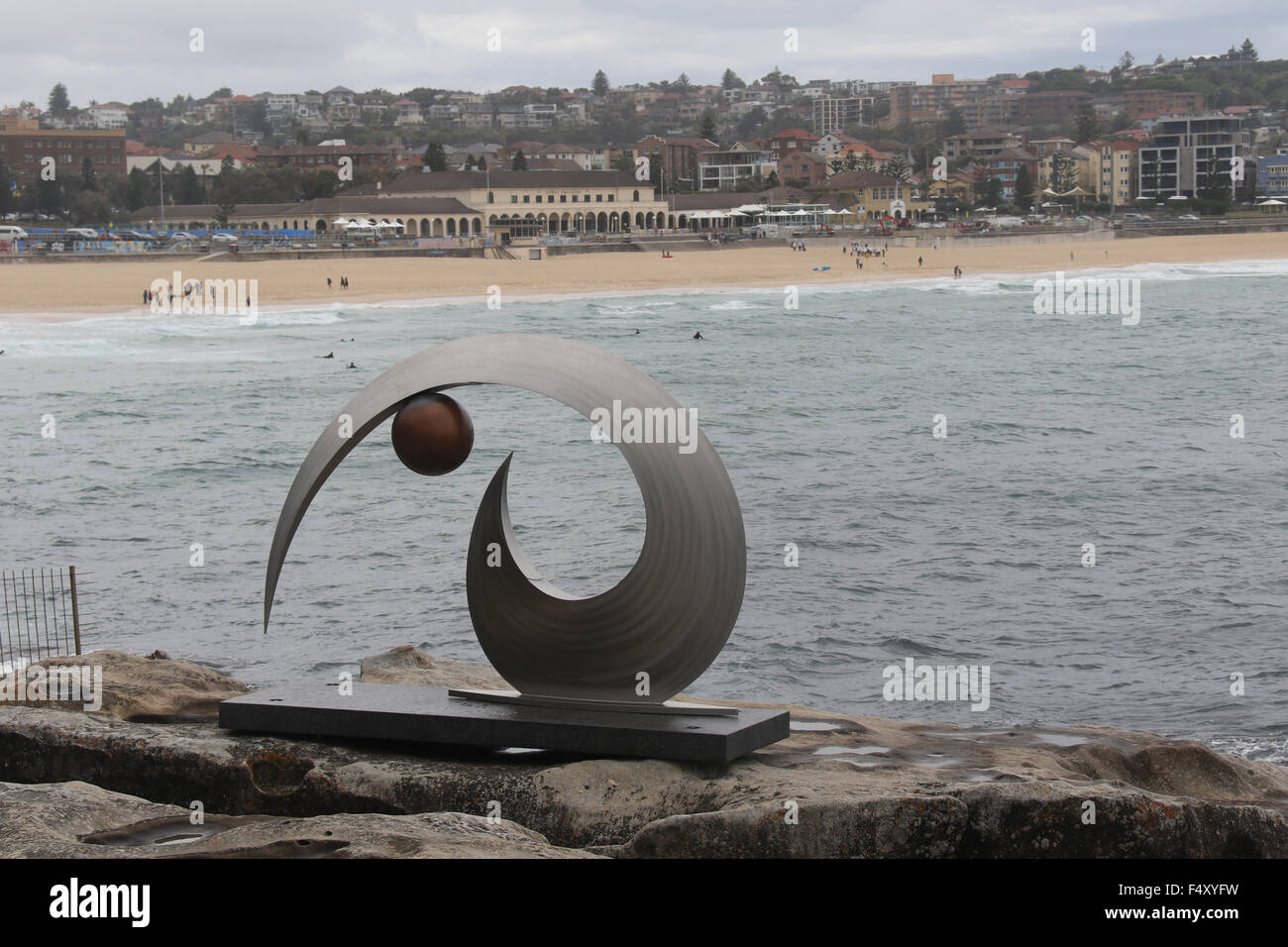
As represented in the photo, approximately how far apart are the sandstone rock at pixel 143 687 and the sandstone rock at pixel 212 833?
1.66 metres

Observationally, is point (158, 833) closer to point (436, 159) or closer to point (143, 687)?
point (143, 687)

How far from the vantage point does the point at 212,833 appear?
19.4ft

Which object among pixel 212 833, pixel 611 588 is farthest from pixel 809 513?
pixel 212 833

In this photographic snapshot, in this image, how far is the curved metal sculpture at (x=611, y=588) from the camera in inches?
272

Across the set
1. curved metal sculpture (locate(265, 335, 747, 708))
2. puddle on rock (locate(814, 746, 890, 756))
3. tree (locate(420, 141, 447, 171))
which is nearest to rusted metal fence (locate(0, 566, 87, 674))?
curved metal sculpture (locate(265, 335, 747, 708))

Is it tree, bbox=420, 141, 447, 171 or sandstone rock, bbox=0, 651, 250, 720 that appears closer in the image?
sandstone rock, bbox=0, 651, 250, 720

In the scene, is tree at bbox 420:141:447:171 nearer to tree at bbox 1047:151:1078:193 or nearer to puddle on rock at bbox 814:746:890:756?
tree at bbox 1047:151:1078:193

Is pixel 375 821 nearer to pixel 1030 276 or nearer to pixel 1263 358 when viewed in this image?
pixel 1263 358

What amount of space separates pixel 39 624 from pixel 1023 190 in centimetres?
13962

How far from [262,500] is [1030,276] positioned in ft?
194

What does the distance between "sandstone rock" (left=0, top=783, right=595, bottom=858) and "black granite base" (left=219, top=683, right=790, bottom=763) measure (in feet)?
3.19

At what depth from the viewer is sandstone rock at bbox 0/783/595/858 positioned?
5.07 meters

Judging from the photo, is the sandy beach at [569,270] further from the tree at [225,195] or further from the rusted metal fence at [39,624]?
the rusted metal fence at [39,624]

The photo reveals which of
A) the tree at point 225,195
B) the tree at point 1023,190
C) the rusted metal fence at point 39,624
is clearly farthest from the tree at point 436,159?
the rusted metal fence at point 39,624
